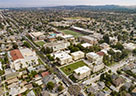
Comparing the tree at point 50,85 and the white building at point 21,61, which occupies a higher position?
the white building at point 21,61

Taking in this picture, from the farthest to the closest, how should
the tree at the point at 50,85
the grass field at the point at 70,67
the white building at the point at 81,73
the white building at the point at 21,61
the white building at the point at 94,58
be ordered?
the white building at the point at 94,58 < the grass field at the point at 70,67 < the white building at the point at 21,61 < the white building at the point at 81,73 < the tree at the point at 50,85

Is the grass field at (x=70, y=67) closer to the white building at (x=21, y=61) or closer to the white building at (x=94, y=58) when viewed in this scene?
the white building at (x=94, y=58)

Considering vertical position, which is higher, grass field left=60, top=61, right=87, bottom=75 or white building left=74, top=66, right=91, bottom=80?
white building left=74, top=66, right=91, bottom=80

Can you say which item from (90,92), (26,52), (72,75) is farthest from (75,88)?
(26,52)

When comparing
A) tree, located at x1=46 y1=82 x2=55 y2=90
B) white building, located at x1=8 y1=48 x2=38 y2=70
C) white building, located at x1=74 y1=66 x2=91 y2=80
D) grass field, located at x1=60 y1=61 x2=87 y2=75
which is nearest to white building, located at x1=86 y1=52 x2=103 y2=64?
grass field, located at x1=60 y1=61 x2=87 y2=75

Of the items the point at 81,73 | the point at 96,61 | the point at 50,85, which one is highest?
the point at 81,73

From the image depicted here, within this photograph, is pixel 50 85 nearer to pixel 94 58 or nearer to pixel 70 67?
pixel 70 67

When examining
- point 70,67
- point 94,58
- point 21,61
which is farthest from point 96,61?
point 21,61

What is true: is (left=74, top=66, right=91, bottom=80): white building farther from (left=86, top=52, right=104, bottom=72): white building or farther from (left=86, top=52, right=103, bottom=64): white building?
(left=86, top=52, right=103, bottom=64): white building

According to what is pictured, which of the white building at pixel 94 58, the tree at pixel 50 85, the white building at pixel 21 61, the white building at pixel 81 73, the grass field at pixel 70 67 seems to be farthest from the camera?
the white building at pixel 94 58

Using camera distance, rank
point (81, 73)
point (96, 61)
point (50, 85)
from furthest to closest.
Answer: point (96, 61) → point (81, 73) → point (50, 85)

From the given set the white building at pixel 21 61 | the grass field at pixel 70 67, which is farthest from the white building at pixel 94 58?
the white building at pixel 21 61
